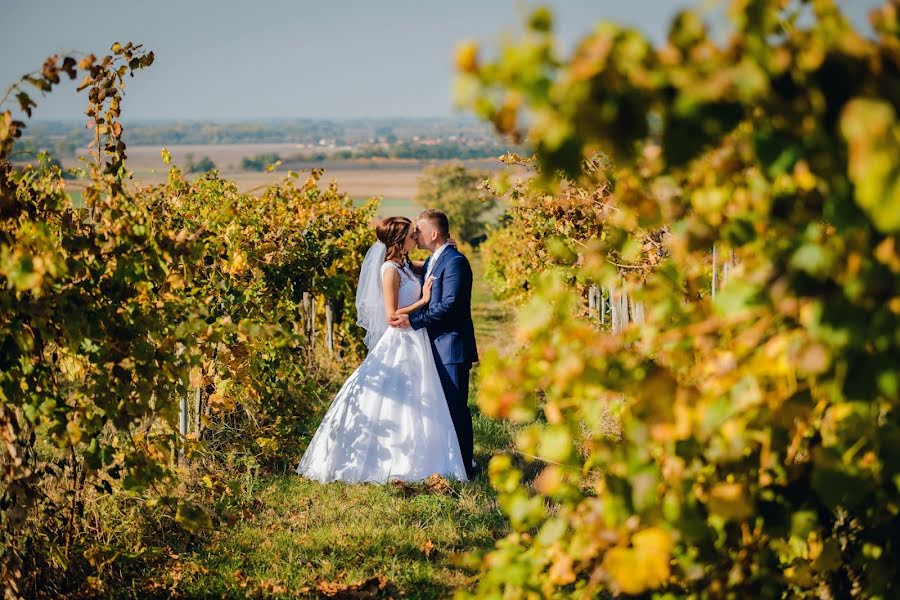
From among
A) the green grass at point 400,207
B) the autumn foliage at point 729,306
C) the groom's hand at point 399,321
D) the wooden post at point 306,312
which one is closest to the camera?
the autumn foliage at point 729,306

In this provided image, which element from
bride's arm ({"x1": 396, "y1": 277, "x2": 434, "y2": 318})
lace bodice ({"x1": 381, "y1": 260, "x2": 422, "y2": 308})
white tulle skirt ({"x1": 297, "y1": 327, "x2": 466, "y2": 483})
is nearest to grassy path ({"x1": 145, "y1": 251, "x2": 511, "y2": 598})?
white tulle skirt ({"x1": 297, "y1": 327, "x2": 466, "y2": 483})

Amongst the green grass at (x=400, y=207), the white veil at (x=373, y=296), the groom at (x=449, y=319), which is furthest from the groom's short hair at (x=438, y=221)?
the green grass at (x=400, y=207)

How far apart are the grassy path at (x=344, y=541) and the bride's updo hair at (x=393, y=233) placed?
6.40 feet

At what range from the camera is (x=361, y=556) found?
4.21 m

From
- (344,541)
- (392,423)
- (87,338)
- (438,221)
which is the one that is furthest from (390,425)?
(87,338)

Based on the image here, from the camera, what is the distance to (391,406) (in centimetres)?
598

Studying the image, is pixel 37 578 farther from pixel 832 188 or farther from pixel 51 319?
pixel 832 188

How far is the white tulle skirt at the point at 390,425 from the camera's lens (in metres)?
5.74

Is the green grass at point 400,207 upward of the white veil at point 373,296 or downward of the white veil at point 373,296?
upward

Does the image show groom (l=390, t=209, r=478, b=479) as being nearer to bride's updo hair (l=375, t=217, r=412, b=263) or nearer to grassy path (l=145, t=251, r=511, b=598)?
bride's updo hair (l=375, t=217, r=412, b=263)

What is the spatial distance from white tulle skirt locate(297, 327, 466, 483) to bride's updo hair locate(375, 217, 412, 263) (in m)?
0.67

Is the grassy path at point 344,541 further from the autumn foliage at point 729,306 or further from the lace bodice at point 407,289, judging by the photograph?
the autumn foliage at point 729,306

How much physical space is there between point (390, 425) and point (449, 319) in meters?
1.00

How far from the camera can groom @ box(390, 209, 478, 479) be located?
227 inches
